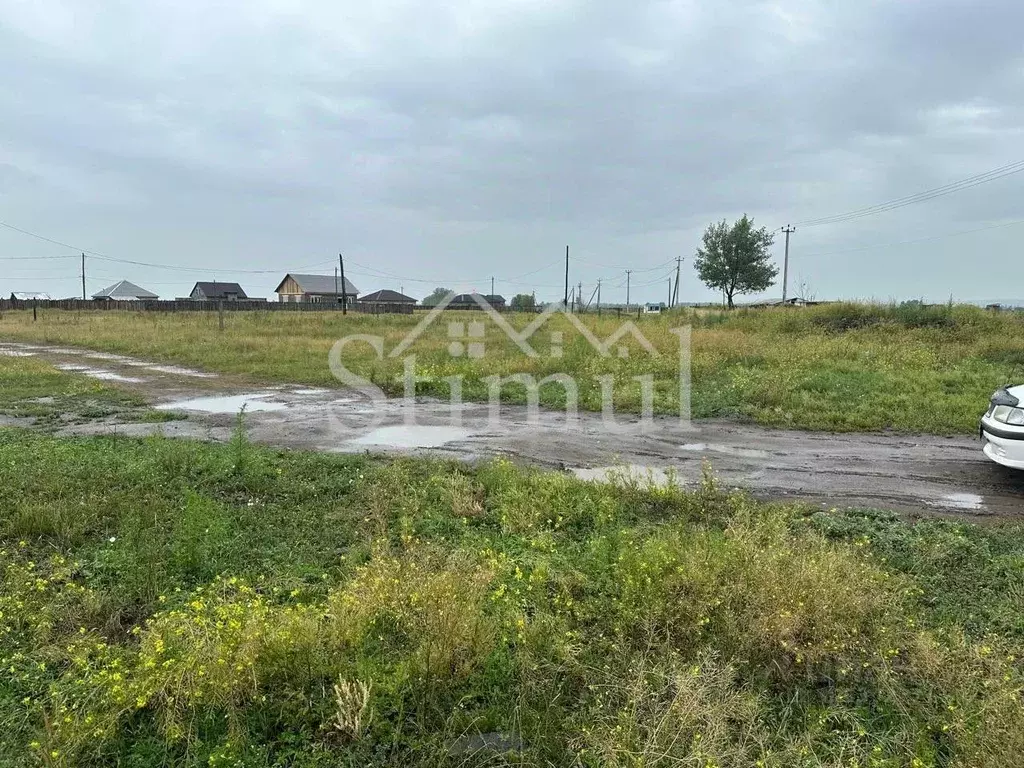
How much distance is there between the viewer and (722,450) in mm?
7402

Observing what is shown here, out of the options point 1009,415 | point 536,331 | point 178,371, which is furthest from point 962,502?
point 536,331

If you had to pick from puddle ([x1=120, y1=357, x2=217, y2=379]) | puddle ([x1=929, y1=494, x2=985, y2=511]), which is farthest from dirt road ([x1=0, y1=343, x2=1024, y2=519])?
puddle ([x1=120, y1=357, x2=217, y2=379])

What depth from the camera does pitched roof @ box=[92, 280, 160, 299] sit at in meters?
70.6

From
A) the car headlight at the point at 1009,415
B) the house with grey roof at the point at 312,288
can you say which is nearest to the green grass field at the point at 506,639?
the car headlight at the point at 1009,415

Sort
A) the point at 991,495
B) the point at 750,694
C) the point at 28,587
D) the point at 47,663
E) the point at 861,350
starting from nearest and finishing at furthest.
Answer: the point at 750,694 < the point at 47,663 < the point at 28,587 < the point at 991,495 < the point at 861,350

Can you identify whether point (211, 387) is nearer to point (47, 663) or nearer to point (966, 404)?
point (47, 663)

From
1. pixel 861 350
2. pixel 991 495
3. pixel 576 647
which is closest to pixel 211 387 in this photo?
pixel 576 647

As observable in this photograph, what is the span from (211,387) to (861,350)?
Answer: 48.2 ft

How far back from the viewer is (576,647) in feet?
9.93

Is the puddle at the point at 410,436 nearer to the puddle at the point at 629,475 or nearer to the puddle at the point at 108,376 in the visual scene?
the puddle at the point at 629,475

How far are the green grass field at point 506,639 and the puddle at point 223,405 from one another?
524cm

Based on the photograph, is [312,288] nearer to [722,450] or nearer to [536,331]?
[536,331]

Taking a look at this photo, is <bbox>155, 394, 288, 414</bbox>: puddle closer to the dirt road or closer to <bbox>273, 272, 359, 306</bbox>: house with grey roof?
the dirt road

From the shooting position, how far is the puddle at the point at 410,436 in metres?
7.61
